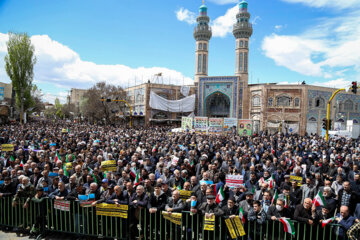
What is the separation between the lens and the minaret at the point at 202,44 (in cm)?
4438

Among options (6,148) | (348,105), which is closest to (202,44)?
(348,105)

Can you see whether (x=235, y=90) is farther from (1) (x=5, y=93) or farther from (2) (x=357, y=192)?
(1) (x=5, y=93)

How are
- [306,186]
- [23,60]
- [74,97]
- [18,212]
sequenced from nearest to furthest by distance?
[18,212]
[306,186]
[23,60]
[74,97]

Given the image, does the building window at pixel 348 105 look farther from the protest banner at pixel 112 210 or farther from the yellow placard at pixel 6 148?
the yellow placard at pixel 6 148

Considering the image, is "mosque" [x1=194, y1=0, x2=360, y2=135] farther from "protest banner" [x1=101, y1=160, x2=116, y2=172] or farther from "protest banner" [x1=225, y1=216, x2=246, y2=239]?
"protest banner" [x1=225, y1=216, x2=246, y2=239]

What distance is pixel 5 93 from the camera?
37375 mm

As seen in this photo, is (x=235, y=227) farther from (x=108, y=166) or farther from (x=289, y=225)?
Result: (x=108, y=166)

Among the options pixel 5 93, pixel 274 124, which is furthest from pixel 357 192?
pixel 5 93

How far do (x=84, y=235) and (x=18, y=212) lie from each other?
6.07 feet

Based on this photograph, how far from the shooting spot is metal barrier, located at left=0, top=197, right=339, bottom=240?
454cm

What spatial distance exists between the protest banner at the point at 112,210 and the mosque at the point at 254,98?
3160 centimetres

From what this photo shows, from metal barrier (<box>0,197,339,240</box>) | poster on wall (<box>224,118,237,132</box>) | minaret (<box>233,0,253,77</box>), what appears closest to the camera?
metal barrier (<box>0,197,339,240</box>)

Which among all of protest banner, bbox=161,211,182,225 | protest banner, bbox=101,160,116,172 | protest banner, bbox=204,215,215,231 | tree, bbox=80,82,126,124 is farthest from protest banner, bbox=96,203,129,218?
tree, bbox=80,82,126,124

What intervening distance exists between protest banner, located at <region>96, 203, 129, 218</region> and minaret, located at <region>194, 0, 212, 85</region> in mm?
40049
